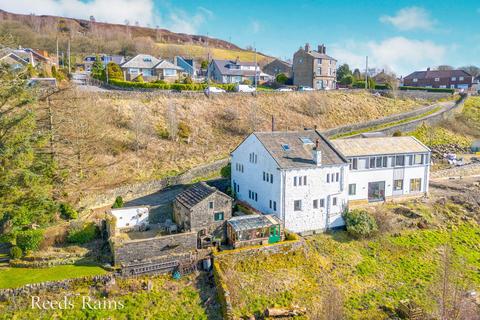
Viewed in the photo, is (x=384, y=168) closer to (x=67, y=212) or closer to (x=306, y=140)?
(x=306, y=140)

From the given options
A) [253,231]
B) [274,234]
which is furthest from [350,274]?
[253,231]

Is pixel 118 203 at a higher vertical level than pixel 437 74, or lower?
lower

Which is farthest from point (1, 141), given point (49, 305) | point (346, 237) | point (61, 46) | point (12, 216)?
point (61, 46)

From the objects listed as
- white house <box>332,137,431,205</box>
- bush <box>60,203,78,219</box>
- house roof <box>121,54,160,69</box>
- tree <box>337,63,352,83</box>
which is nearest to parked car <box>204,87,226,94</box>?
house roof <box>121,54,160,69</box>

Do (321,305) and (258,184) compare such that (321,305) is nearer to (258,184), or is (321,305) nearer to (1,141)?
(258,184)

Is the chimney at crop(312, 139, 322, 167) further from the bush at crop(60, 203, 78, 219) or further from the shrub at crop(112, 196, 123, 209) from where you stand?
the bush at crop(60, 203, 78, 219)

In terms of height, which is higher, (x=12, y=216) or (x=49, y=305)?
(x=12, y=216)
